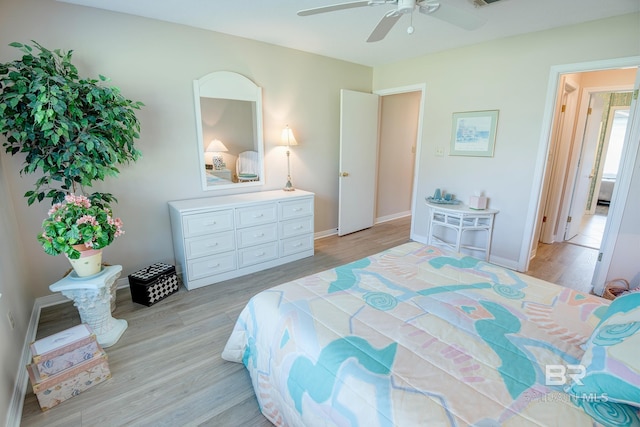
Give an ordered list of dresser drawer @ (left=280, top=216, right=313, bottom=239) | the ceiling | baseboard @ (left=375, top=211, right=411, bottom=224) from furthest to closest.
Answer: baseboard @ (left=375, top=211, right=411, bottom=224), dresser drawer @ (left=280, top=216, right=313, bottom=239), the ceiling

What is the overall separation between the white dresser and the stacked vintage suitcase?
1.09 m

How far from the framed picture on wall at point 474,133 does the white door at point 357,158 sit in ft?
3.96

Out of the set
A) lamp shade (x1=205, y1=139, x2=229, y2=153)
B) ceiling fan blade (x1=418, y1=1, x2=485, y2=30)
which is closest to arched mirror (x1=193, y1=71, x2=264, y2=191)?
lamp shade (x1=205, y1=139, x2=229, y2=153)

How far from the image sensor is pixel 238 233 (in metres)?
3.08

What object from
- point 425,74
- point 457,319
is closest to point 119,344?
point 457,319

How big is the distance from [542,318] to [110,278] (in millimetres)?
2613

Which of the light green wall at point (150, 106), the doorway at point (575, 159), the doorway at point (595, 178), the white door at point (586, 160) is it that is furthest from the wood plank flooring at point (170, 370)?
the white door at point (586, 160)

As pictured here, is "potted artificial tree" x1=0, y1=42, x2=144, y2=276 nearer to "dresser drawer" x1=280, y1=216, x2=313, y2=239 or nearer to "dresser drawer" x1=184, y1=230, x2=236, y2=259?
"dresser drawer" x1=184, y1=230, x2=236, y2=259

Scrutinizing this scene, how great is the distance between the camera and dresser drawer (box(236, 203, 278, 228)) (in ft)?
10.1

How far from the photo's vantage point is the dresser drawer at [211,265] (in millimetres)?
2867

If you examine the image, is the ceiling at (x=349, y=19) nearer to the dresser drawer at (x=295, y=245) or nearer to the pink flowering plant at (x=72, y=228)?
the pink flowering plant at (x=72, y=228)

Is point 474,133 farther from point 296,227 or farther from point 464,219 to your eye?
point 296,227

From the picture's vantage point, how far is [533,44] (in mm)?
2941

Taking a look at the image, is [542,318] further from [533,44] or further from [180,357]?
[533,44]
